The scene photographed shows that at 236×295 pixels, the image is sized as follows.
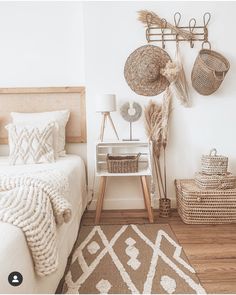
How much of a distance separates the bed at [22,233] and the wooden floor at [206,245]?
0.47 metres

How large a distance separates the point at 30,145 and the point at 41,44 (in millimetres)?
1191

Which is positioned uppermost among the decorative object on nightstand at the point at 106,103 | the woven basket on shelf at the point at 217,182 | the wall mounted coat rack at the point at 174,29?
the wall mounted coat rack at the point at 174,29

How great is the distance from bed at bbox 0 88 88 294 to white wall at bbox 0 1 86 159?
13cm

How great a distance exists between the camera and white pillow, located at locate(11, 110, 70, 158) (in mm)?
2768

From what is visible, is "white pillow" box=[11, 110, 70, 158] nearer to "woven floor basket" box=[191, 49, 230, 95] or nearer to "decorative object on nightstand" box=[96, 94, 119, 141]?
"decorative object on nightstand" box=[96, 94, 119, 141]

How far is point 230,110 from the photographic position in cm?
289

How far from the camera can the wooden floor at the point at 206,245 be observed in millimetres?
1677

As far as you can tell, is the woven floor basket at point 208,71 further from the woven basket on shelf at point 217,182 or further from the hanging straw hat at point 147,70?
the woven basket on shelf at point 217,182

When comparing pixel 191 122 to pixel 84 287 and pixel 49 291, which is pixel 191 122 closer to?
pixel 84 287

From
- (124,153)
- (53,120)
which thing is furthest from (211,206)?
(53,120)

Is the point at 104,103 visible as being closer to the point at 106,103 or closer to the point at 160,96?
the point at 106,103

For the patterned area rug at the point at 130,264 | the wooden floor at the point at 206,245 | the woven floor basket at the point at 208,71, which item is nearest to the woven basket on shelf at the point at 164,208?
the wooden floor at the point at 206,245

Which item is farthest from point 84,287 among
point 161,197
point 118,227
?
point 161,197

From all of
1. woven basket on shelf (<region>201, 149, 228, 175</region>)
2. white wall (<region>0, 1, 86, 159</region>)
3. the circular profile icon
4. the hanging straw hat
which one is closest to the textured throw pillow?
white wall (<region>0, 1, 86, 159</region>)
